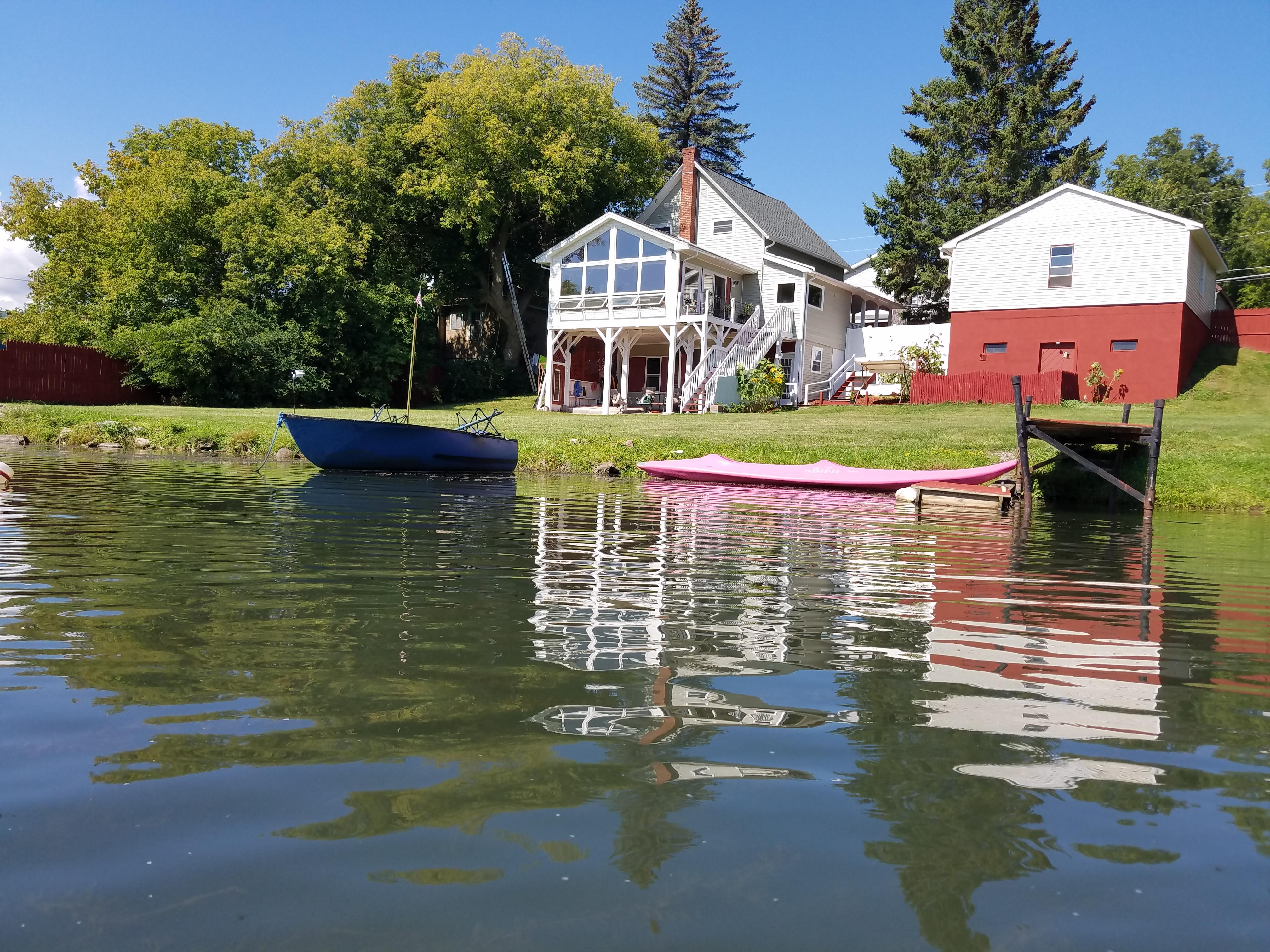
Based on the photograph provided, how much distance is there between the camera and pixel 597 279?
3431 cm

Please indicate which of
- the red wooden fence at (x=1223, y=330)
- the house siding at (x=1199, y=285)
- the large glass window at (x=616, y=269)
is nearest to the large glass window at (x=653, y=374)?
the large glass window at (x=616, y=269)

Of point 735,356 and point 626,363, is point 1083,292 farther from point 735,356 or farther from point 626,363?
point 626,363

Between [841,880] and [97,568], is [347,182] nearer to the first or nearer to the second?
[97,568]

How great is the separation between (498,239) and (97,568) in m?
38.3

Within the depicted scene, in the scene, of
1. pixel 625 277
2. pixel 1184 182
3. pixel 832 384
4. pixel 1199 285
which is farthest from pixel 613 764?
pixel 1184 182

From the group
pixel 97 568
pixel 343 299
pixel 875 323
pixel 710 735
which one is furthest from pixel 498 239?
pixel 710 735

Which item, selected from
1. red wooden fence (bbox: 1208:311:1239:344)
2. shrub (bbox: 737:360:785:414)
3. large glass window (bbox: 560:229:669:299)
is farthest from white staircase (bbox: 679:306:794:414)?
red wooden fence (bbox: 1208:311:1239:344)

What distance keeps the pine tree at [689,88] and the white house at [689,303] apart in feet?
41.2

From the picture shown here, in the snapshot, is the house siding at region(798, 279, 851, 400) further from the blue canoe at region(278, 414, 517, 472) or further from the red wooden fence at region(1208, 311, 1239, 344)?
the blue canoe at region(278, 414, 517, 472)

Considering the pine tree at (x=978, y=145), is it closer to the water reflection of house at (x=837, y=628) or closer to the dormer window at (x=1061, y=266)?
the dormer window at (x=1061, y=266)

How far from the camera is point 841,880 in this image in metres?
1.89

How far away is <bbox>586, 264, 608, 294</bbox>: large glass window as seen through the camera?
3409 centimetres

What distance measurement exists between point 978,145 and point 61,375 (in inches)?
1497

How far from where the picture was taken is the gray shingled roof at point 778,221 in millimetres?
36844
